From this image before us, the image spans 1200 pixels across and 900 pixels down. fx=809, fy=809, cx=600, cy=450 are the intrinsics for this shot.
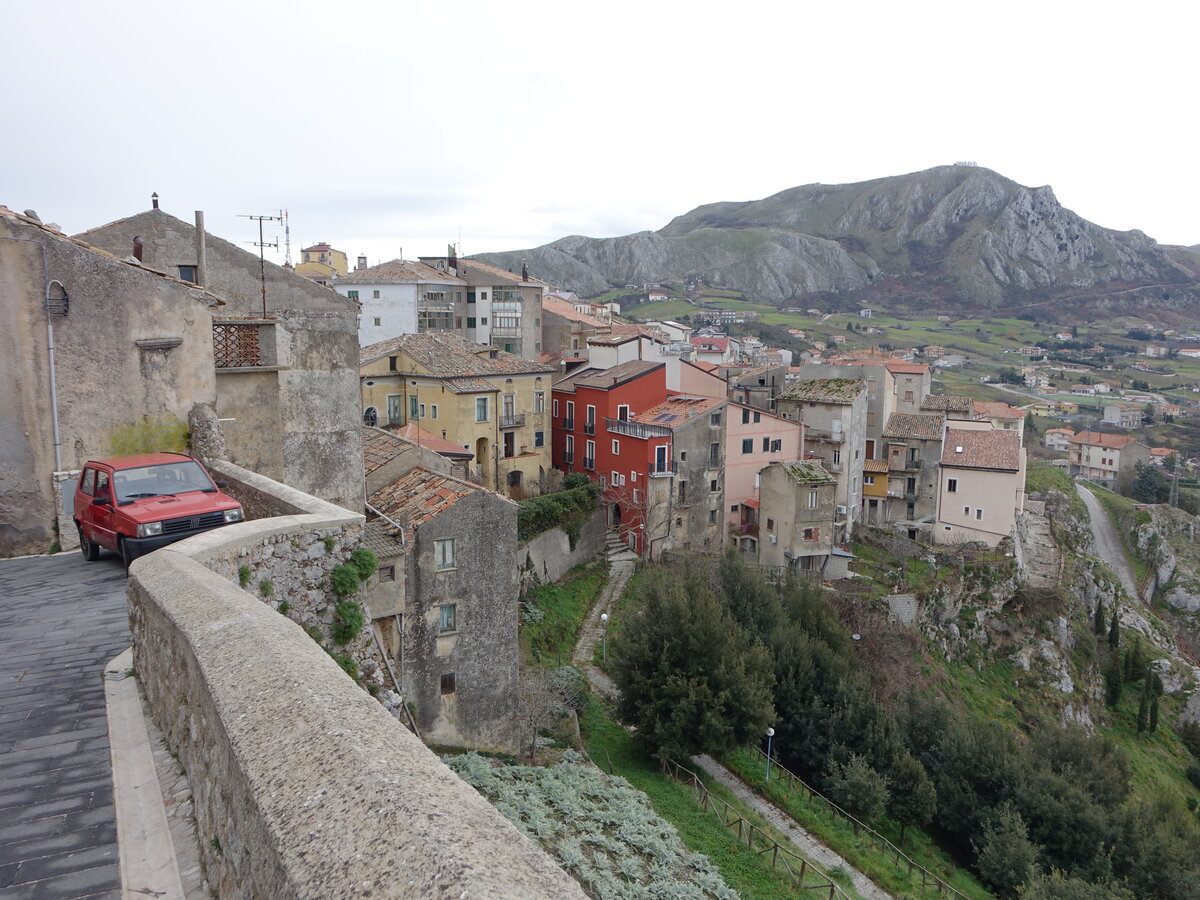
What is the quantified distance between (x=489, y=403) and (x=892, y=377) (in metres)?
28.5

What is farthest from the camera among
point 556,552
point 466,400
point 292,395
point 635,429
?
point 635,429

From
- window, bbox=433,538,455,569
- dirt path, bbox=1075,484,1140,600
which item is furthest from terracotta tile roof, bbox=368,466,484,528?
dirt path, bbox=1075,484,1140,600

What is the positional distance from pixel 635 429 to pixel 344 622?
34185mm

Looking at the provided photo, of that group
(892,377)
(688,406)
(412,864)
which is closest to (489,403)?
(688,406)

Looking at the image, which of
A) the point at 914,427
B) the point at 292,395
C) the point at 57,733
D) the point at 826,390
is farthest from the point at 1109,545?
the point at 57,733

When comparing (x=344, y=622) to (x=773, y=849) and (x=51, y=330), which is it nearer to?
(x=51, y=330)

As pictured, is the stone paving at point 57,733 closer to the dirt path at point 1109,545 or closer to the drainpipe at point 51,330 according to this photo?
the drainpipe at point 51,330

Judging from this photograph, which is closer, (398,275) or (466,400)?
(466,400)


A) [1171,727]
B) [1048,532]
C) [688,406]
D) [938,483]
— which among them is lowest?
[1171,727]

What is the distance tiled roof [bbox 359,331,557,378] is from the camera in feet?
138

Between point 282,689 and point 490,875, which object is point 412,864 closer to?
point 490,875

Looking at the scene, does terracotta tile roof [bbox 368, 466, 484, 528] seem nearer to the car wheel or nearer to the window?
the window

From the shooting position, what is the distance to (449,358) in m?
43.4

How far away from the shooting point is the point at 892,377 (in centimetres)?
5481
